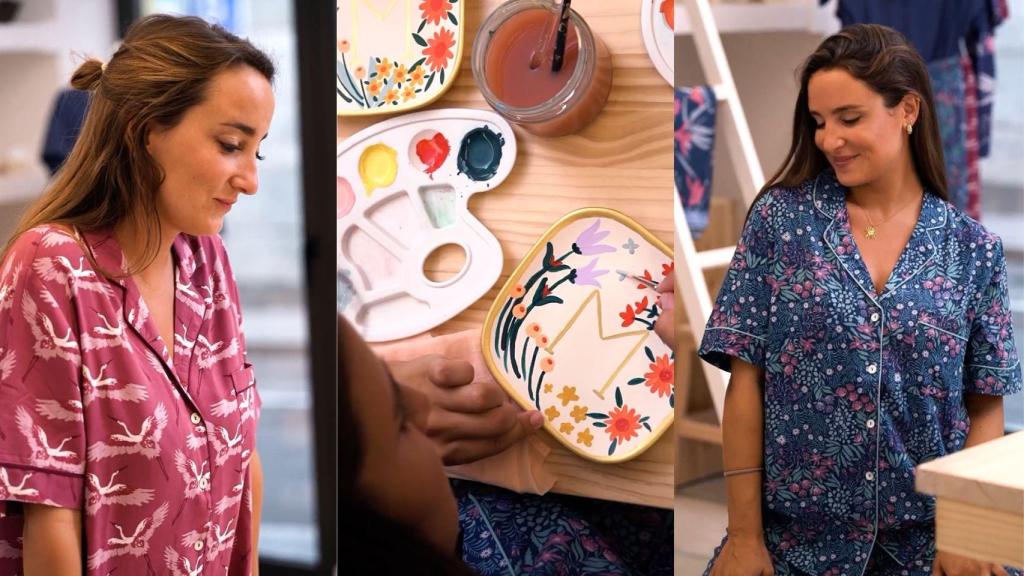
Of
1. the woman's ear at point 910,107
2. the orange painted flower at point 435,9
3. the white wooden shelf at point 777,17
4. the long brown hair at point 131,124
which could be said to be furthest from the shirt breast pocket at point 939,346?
the white wooden shelf at point 777,17

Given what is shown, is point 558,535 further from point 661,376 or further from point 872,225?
point 872,225

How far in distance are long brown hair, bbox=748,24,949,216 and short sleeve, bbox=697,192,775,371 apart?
0.21ft

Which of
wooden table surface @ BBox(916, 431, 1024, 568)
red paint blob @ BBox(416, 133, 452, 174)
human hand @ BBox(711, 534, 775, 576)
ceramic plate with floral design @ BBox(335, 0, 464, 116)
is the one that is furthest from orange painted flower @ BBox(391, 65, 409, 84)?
wooden table surface @ BBox(916, 431, 1024, 568)

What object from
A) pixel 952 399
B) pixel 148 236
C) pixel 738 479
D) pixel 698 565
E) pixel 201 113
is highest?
pixel 201 113

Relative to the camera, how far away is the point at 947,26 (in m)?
3.04

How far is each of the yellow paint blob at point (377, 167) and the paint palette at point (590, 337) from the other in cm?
31

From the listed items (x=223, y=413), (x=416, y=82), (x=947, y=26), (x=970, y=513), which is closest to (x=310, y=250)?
(x=416, y=82)

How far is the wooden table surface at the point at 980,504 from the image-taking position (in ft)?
4.13

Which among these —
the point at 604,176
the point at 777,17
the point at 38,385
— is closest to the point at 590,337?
the point at 604,176

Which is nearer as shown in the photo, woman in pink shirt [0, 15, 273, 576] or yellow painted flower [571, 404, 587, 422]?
woman in pink shirt [0, 15, 273, 576]

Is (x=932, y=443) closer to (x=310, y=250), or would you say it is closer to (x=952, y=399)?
(x=952, y=399)

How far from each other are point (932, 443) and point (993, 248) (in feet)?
1.03

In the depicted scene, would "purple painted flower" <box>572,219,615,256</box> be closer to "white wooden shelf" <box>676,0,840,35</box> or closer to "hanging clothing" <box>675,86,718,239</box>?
"hanging clothing" <box>675,86,718,239</box>

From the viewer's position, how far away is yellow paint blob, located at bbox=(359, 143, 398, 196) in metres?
2.10
